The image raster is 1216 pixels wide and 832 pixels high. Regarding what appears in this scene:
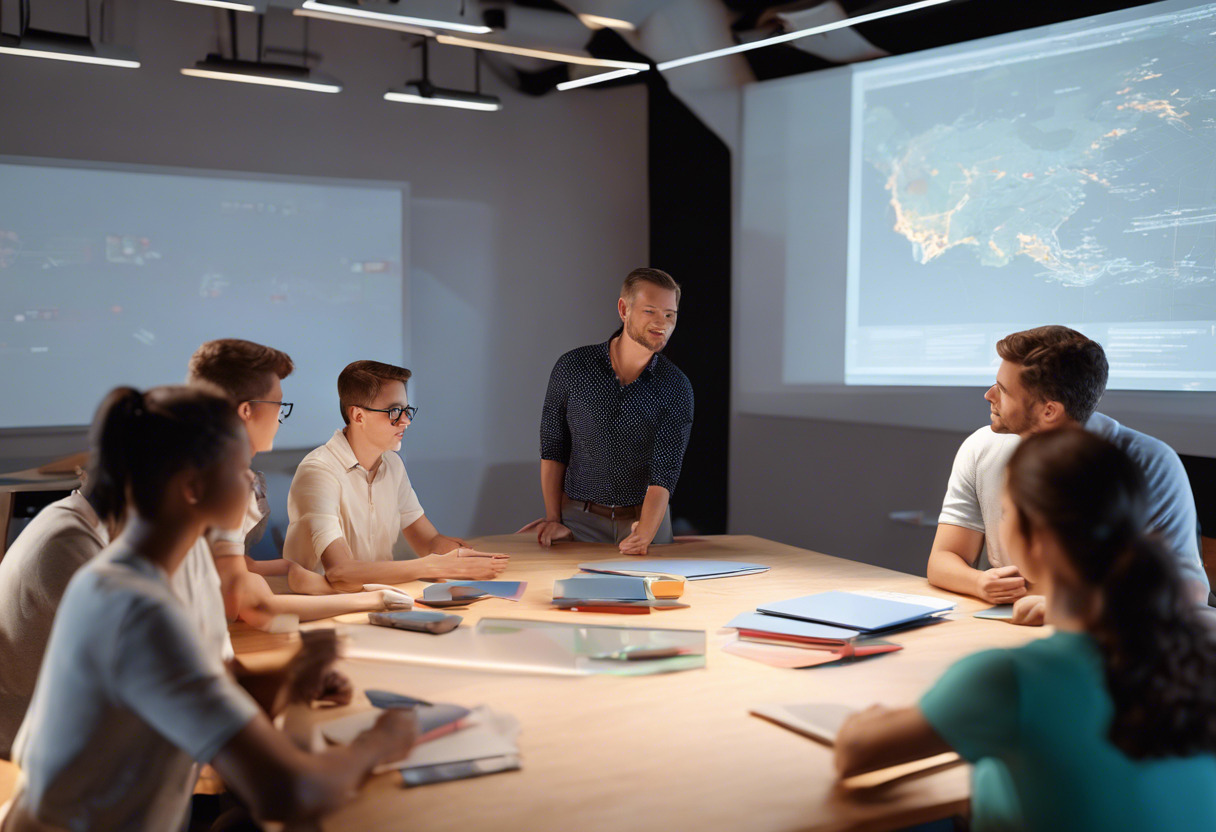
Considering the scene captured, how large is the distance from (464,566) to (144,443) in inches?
55.5

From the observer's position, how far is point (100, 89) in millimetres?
4547

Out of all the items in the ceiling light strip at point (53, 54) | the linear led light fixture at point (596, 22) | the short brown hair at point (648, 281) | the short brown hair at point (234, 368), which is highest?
the ceiling light strip at point (53, 54)

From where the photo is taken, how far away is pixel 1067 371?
2252 millimetres

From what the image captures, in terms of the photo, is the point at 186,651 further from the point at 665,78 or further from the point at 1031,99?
the point at 665,78

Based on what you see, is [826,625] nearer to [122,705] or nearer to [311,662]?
[311,662]

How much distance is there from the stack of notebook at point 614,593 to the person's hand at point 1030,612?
752 millimetres

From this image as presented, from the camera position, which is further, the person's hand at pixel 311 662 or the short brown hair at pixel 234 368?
the short brown hair at pixel 234 368

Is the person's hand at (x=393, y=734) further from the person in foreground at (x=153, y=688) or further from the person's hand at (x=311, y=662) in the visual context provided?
the person's hand at (x=311, y=662)

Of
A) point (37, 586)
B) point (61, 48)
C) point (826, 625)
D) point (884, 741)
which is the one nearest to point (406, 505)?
point (37, 586)

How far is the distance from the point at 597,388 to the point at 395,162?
8.25 feet

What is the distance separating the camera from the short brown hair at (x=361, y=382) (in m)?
2.64

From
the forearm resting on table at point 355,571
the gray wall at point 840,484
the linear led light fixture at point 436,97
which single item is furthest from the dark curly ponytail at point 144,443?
the linear led light fixture at point 436,97

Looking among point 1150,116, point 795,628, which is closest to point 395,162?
point 1150,116

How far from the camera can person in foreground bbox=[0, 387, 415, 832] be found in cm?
109
